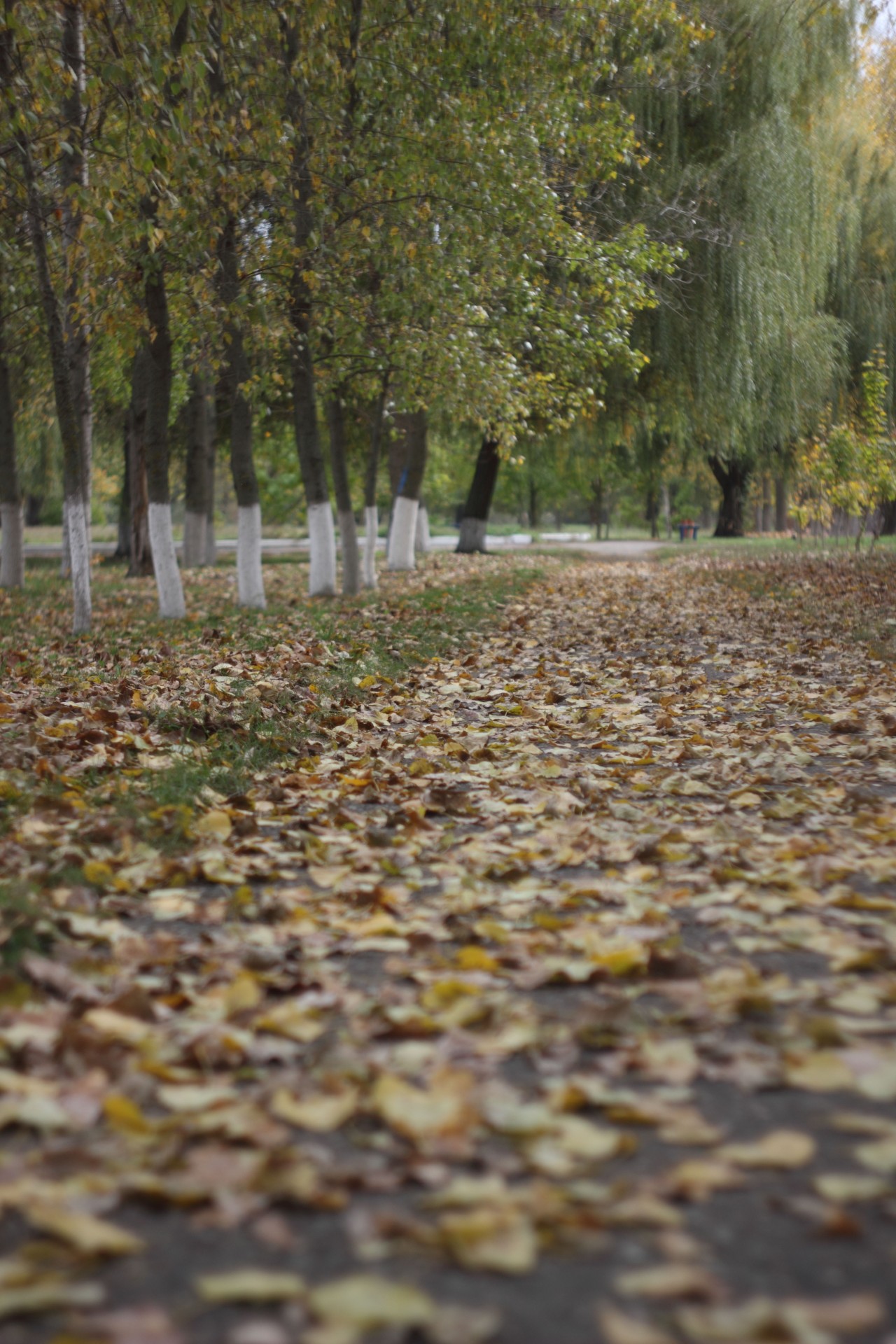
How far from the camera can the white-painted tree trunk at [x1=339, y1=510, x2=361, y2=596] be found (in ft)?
52.0

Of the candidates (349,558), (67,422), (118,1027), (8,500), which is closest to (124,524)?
(8,500)

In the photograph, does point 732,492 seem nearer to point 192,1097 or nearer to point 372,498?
point 372,498

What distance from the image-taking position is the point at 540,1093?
96.0 inches

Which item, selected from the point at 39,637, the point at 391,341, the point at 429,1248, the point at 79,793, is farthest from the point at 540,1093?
the point at 391,341

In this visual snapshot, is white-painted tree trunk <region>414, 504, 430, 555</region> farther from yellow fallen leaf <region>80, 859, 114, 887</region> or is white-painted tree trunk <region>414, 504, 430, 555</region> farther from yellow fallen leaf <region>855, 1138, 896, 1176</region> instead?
yellow fallen leaf <region>855, 1138, 896, 1176</region>

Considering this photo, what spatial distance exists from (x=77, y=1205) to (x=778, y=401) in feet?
71.6

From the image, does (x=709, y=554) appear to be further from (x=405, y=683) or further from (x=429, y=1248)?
(x=429, y=1248)

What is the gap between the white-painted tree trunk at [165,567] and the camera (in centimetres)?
1265

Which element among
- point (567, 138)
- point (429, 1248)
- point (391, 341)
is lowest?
point (429, 1248)

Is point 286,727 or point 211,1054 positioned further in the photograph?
point 286,727

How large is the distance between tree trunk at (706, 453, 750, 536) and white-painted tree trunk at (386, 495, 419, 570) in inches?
555

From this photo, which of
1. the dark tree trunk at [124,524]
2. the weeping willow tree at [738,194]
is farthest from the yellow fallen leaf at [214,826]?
the dark tree trunk at [124,524]

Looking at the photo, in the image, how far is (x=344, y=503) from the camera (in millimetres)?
16547

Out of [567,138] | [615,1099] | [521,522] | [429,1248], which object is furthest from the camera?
[521,522]
